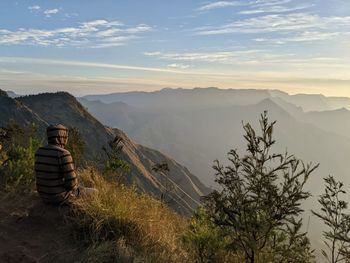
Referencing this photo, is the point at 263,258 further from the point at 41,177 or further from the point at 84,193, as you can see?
the point at 41,177

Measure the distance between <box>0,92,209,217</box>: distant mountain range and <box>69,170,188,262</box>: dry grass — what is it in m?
58.0

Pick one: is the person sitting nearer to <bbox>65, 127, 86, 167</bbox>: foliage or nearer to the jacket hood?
the jacket hood

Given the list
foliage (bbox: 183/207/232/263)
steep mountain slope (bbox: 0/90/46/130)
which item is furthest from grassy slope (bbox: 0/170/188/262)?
steep mountain slope (bbox: 0/90/46/130)

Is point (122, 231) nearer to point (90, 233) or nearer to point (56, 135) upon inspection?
point (90, 233)

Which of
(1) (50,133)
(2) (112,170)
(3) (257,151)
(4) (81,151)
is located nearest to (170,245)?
(3) (257,151)

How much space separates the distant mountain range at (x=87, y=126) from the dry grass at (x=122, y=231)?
58034 mm

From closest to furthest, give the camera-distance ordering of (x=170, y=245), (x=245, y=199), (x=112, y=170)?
1. (x=245, y=199)
2. (x=170, y=245)
3. (x=112, y=170)

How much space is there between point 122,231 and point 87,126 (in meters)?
79.1

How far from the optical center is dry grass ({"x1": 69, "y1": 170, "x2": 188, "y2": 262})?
6254mm

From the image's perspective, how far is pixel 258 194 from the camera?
6.15 meters

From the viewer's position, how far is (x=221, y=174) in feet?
21.7

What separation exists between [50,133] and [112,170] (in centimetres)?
292

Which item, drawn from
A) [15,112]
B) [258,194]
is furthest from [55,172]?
[15,112]

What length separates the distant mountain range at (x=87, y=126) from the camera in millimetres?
73062
